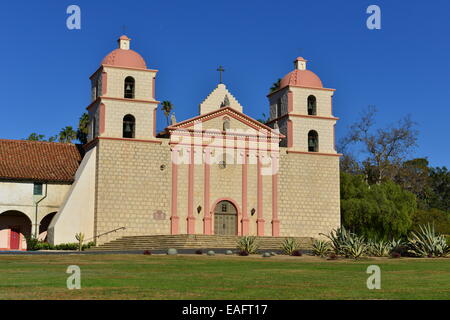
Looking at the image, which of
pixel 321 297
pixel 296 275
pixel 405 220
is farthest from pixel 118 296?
pixel 405 220

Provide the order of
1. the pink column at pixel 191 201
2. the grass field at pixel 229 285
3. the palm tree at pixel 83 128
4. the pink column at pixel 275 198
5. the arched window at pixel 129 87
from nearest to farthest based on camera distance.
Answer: the grass field at pixel 229 285, the pink column at pixel 191 201, the arched window at pixel 129 87, the pink column at pixel 275 198, the palm tree at pixel 83 128

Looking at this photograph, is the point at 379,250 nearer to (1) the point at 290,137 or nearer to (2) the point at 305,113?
(1) the point at 290,137

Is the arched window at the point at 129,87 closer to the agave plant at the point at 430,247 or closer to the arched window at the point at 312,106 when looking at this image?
the arched window at the point at 312,106

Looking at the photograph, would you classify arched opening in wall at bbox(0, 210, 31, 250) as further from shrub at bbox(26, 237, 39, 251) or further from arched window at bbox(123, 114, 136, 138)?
arched window at bbox(123, 114, 136, 138)

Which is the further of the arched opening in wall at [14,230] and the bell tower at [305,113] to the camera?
the bell tower at [305,113]

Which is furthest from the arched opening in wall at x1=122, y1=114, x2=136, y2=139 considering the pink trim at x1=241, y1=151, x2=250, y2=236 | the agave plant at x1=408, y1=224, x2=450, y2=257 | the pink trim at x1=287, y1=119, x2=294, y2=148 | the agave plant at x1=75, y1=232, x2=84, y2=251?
the agave plant at x1=408, y1=224, x2=450, y2=257

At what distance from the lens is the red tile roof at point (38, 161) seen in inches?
1702

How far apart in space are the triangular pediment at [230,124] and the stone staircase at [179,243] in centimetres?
835

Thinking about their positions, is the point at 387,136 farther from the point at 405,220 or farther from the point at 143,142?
the point at 143,142

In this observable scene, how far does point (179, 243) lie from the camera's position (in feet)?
125

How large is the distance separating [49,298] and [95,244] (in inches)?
1205

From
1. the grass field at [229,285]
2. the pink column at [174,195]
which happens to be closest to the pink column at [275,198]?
the pink column at [174,195]

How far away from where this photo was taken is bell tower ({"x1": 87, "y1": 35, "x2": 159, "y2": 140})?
43156mm

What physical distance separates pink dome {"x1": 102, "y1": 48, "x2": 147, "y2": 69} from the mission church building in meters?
0.08
